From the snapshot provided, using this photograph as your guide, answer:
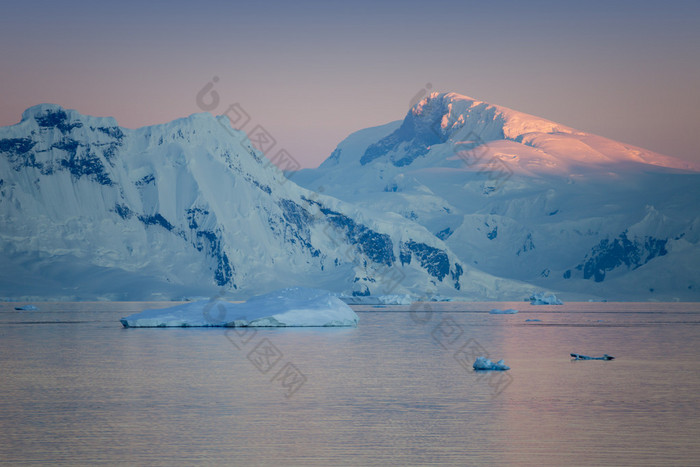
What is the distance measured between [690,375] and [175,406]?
3205cm

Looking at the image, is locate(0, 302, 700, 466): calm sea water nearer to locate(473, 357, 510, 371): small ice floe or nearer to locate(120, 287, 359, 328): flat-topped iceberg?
locate(473, 357, 510, 371): small ice floe

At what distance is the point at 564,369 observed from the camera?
55438 mm

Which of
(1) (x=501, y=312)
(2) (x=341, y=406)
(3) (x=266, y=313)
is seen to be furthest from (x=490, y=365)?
(1) (x=501, y=312)

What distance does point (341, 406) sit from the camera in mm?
38406

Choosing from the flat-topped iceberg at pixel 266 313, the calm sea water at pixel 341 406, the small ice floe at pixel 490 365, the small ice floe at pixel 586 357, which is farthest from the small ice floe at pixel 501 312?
the small ice floe at pixel 490 365

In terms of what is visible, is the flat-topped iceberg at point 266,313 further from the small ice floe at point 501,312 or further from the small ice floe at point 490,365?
the small ice floe at point 501,312

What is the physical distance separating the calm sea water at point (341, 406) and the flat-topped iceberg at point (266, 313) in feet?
87.2

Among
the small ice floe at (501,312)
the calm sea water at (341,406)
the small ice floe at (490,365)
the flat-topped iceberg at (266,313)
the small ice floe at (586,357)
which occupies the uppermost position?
the calm sea water at (341,406)

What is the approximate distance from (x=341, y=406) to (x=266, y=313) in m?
62.0

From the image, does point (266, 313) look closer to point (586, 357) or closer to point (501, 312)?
point (586, 357)

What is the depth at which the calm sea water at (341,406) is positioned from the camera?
28.5 meters

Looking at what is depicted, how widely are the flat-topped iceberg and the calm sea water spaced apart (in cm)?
2659

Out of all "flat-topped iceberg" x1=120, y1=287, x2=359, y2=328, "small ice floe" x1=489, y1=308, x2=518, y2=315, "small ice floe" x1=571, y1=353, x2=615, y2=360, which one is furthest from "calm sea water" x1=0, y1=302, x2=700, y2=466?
"small ice floe" x1=489, y1=308, x2=518, y2=315

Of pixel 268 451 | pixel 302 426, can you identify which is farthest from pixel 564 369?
pixel 268 451
